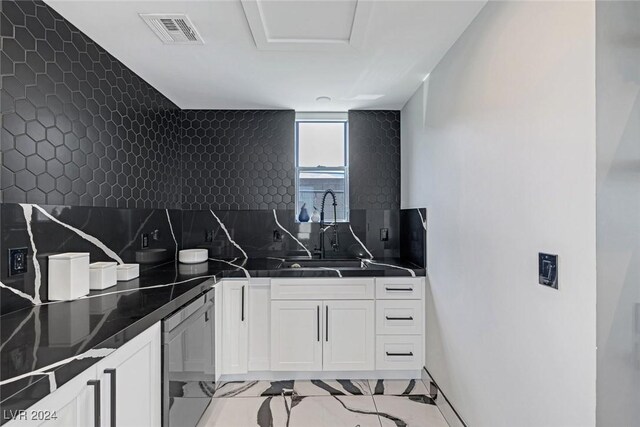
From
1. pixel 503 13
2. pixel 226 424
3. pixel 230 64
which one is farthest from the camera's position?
pixel 230 64

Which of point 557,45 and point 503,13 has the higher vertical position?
point 503,13

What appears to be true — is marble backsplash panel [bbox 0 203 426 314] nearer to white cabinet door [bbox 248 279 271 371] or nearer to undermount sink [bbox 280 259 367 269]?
undermount sink [bbox 280 259 367 269]

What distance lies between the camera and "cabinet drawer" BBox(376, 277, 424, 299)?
2.52 meters

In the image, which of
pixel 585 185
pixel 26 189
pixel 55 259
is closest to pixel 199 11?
pixel 26 189

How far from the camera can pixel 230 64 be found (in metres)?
2.21

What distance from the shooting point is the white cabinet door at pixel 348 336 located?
2.50 m

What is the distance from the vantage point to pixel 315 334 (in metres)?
2.50

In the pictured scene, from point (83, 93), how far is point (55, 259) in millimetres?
959

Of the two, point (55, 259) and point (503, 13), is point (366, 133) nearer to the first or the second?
point (503, 13)

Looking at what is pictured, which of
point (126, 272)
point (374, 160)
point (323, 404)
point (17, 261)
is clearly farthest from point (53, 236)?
point (374, 160)

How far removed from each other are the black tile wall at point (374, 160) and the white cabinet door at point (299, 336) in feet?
3.93

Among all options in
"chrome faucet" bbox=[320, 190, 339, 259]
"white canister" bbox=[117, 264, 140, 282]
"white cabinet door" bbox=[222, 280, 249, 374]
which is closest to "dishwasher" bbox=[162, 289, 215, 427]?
"white cabinet door" bbox=[222, 280, 249, 374]

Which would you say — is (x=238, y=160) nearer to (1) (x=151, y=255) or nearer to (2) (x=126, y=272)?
(1) (x=151, y=255)

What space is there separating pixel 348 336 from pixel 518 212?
1.66 m
